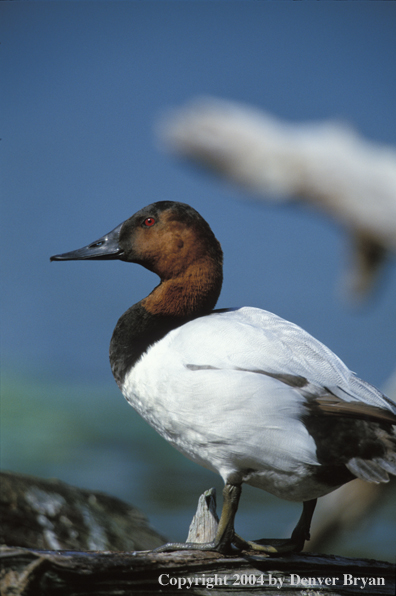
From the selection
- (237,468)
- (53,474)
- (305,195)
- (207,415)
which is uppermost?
(305,195)

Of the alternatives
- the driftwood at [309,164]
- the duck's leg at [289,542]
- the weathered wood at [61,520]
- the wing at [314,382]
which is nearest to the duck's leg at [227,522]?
the duck's leg at [289,542]

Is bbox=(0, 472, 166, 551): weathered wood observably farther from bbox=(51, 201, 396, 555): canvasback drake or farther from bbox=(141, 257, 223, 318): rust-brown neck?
bbox=(141, 257, 223, 318): rust-brown neck

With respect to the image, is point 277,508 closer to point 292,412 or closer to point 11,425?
point 11,425

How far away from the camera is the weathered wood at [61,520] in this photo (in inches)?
84.4

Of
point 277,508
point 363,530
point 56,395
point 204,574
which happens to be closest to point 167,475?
point 277,508

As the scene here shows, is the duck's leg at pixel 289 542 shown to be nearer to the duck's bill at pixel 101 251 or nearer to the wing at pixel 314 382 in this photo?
the wing at pixel 314 382

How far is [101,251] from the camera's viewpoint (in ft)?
6.48

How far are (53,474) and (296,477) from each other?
3.70 meters

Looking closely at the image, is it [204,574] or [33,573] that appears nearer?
[33,573]

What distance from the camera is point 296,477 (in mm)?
1576

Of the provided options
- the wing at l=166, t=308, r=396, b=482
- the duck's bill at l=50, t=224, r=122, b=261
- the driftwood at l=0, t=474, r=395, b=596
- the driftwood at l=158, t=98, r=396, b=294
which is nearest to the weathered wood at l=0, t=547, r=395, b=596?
the driftwood at l=0, t=474, r=395, b=596

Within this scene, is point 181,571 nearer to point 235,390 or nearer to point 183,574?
point 183,574

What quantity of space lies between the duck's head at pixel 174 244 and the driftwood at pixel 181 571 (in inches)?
30.0

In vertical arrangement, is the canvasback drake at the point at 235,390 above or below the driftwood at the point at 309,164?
below
